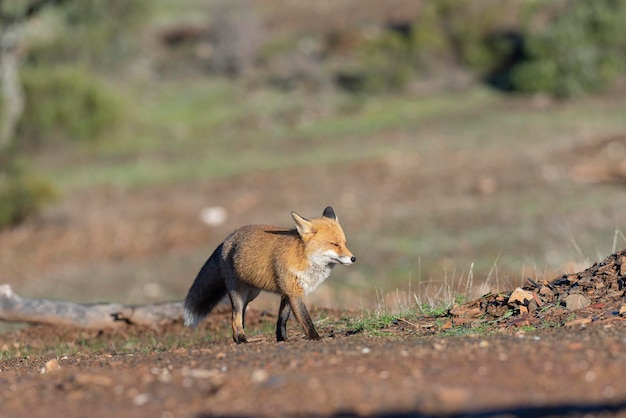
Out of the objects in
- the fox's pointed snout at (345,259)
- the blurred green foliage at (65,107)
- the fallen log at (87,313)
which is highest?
the blurred green foliage at (65,107)

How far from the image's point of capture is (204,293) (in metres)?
9.22

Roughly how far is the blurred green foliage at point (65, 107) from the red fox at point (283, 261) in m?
26.2

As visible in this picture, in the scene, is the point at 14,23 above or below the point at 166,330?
above

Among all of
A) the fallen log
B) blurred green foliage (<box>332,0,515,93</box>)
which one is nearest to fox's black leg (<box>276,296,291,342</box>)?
the fallen log

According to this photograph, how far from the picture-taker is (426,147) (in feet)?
92.4

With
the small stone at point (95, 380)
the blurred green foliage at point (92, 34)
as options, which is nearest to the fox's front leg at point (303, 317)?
the small stone at point (95, 380)

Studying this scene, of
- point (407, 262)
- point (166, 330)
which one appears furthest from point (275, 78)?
point (166, 330)

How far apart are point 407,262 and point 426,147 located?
9.24m

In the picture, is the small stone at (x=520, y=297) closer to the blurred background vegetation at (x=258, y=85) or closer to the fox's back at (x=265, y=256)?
the fox's back at (x=265, y=256)

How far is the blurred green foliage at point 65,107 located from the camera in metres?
33.5

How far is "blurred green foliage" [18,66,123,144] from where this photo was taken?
110ft

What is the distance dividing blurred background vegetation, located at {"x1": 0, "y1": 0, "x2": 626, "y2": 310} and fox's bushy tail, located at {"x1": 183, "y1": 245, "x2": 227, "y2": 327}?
425 inches

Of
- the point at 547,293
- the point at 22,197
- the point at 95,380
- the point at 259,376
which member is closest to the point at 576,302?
the point at 547,293

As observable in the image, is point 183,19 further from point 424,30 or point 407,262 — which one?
point 407,262
